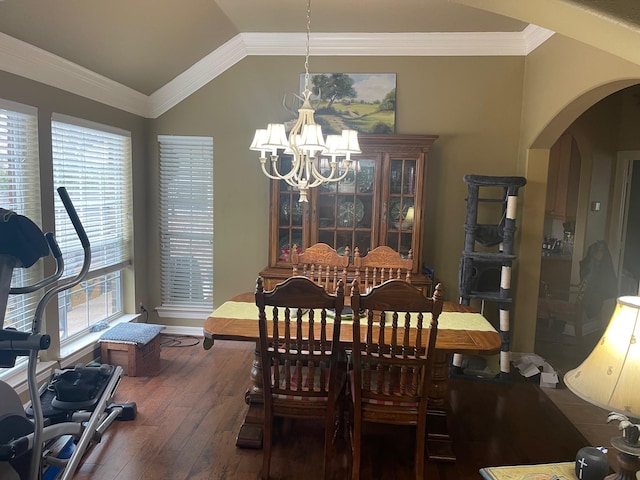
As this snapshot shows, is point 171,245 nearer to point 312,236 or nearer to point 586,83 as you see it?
point 312,236

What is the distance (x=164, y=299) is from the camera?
4.59 m

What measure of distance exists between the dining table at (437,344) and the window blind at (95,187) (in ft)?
4.75

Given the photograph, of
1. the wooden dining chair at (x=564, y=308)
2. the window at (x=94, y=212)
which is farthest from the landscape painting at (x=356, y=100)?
the wooden dining chair at (x=564, y=308)

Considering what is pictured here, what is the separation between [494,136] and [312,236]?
185cm

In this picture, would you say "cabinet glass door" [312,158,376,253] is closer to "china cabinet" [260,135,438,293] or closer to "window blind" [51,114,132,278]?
"china cabinet" [260,135,438,293]

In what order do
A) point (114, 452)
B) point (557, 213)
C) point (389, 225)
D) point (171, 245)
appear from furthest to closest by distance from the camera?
point (557, 213)
point (171, 245)
point (389, 225)
point (114, 452)

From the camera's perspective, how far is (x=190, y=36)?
3.66 metres

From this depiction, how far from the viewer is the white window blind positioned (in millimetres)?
4399

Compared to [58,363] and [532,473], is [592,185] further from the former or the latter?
[58,363]

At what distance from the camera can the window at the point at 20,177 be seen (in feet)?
8.99

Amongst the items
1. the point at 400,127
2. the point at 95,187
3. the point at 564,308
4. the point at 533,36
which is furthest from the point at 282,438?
the point at 533,36

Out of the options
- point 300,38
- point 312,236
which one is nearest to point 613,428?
point 312,236

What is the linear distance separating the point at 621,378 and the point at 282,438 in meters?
2.01

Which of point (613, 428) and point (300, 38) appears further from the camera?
point (300, 38)
